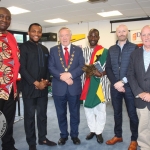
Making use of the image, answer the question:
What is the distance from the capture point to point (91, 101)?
2.90m

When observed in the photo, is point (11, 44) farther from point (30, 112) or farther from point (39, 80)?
point (30, 112)

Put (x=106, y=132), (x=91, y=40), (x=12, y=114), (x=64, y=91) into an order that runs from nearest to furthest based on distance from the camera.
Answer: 1. (x=12, y=114)
2. (x=64, y=91)
3. (x=91, y=40)
4. (x=106, y=132)

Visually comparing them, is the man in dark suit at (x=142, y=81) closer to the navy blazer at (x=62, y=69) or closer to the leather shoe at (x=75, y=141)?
the navy blazer at (x=62, y=69)

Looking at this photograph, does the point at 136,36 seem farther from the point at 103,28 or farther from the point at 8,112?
the point at 8,112

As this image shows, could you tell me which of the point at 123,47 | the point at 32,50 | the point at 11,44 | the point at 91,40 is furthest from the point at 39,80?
the point at 123,47

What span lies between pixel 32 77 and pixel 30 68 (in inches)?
5.0

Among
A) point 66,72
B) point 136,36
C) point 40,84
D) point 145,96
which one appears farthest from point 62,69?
point 136,36

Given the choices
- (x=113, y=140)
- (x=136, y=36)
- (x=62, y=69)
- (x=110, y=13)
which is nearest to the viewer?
(x=62, y=69)

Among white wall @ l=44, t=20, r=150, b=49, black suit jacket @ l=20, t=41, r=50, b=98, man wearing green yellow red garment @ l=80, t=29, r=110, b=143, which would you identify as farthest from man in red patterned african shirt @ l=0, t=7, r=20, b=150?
white wall @ l=44, t=20, r=150, b=49

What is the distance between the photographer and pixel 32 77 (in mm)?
Answer: 2586

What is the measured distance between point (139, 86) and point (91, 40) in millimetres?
1073

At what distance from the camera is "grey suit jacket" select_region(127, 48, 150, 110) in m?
2.27

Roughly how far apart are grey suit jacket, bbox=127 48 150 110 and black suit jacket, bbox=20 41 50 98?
3.85ft

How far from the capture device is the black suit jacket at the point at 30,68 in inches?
101
